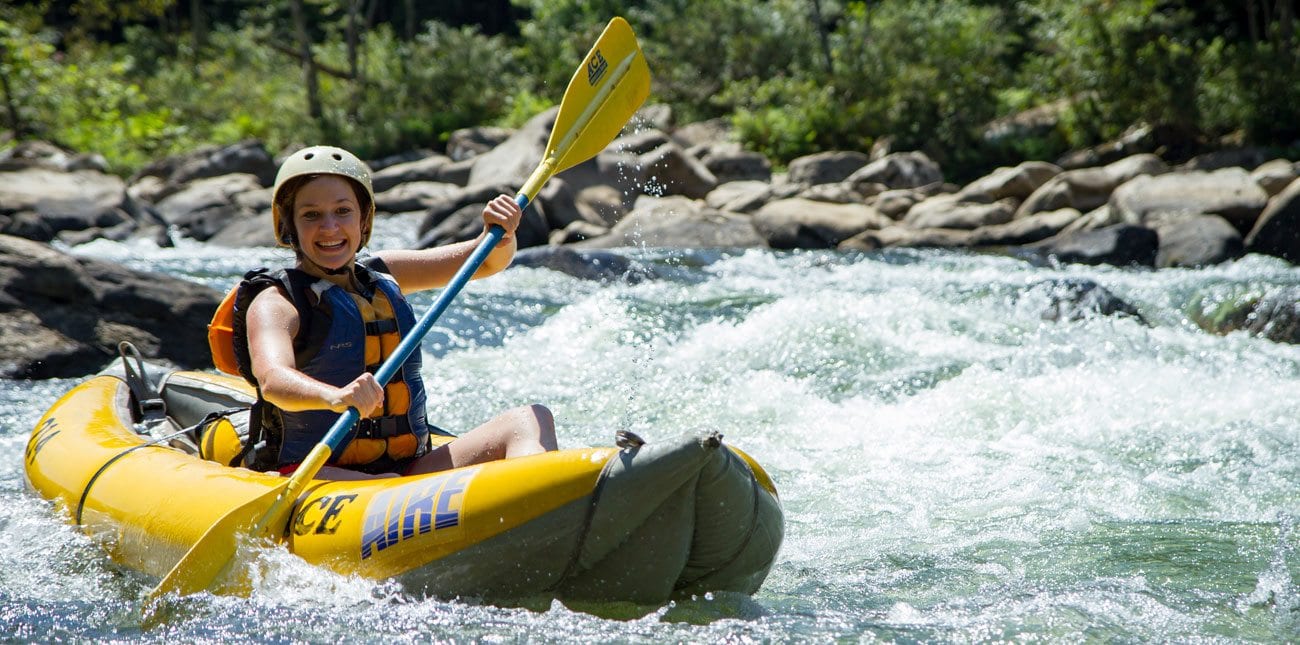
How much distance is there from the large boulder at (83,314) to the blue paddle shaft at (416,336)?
123 inches

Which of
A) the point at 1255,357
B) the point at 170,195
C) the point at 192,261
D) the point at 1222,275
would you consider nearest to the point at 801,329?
the point at 1255,357

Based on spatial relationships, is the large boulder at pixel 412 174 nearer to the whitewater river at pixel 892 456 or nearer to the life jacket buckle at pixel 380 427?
the whitewater river at pixel 892 456

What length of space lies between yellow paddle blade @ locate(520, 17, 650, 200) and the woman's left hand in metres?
0.59

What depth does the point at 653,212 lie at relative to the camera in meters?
11.0

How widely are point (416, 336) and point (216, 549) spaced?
60 cm

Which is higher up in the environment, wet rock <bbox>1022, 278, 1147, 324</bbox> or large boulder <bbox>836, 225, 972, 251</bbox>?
wet rock <bbox>1022, 278, 1147, 324</bbox>

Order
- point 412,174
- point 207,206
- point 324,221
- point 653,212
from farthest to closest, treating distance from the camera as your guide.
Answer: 1. point 412,174
2. point 207,206
3. point 653,212
4. point 324,221

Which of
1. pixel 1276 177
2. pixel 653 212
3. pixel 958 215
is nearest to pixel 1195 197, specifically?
pixel 1276 177

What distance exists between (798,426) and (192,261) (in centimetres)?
655

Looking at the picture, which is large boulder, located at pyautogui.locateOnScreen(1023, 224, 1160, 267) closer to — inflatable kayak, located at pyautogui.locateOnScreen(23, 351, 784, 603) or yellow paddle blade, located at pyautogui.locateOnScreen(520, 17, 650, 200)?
yellow paddle blade, located at pyautogui.locateOnScreen(520, 17, 650, 200)

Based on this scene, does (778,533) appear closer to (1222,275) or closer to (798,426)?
(798,426)

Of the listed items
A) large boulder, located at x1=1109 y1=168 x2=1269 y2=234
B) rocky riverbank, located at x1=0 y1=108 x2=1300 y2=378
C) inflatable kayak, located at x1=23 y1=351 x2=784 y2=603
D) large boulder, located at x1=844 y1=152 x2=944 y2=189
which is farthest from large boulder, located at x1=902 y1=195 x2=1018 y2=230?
inflatable kayak, located at x1=23 y1=351 x2=784 y2=603

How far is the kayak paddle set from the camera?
96.5 inches

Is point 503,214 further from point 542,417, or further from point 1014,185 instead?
point 1014,185
